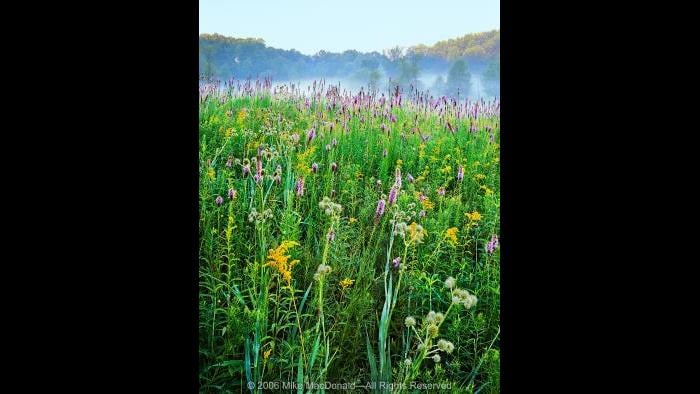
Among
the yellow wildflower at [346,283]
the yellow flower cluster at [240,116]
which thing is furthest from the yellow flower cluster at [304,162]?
the yellow wildflower at [346,283]

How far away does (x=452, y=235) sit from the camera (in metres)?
2.43

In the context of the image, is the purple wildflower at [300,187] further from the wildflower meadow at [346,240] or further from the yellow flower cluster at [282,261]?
the yellow flower cluster at [282,261]

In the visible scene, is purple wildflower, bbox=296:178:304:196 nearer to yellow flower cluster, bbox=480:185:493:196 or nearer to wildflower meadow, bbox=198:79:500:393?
wildflower meadow, bbox=198:79:500:393

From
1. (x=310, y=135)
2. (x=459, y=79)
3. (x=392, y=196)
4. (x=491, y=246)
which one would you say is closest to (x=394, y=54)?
(x=459, y=79)

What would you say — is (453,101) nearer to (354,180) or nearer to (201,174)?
(354,180)

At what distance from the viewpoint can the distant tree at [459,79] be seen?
2.57 m

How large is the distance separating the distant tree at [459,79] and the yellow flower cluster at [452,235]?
2.06ft

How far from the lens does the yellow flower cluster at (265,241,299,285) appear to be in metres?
2.31

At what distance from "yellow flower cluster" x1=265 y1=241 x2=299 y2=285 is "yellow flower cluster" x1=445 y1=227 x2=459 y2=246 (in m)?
0.60

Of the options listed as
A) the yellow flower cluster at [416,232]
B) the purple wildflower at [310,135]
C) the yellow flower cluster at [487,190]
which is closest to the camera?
the yellow flower cluster at [416,232]

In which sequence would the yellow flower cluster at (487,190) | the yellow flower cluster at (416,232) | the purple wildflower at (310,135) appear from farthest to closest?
1. the purple wildflower at (310,135)
2. the yellow flower cluster at (487,190)
3. the yellow flower cluster at (416,232)

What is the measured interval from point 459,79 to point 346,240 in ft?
2.84

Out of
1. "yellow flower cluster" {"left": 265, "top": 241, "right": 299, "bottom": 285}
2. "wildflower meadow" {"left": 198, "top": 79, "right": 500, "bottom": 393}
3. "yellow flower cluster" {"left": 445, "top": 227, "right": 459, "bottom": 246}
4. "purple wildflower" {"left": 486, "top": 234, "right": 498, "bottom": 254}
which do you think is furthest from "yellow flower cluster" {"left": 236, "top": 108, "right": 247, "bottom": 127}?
"purple wildflower" {"left": 486, "top": 234, "right": 498, "bottom": 254}

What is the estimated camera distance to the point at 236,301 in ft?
7.61
